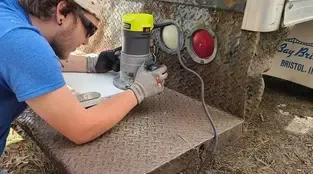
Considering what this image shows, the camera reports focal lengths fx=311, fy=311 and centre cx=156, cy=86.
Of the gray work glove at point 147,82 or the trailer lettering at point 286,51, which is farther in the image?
the trailer lettering at point 286,51

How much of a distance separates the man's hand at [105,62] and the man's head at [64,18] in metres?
0.47

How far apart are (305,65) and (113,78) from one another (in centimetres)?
154

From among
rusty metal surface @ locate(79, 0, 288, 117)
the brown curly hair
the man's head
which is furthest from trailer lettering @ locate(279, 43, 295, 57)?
the brown curly hair

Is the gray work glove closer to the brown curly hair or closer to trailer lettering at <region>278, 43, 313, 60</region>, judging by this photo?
the brown curly hair

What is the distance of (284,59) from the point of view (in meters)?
2.50

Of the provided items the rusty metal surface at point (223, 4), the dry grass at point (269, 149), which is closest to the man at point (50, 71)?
the rusty metal surface at point (223, 4)

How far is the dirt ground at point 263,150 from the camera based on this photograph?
67.4 inches

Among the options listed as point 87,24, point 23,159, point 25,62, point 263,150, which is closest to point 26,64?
point 25,62

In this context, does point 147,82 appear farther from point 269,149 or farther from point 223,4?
point 269,149

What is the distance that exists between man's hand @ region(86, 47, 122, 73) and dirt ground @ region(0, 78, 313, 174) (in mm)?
615

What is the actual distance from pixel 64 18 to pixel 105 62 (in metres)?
0.64

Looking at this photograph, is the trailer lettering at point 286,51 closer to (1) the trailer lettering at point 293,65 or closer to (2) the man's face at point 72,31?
(1) the trailer lettering at point 293,65

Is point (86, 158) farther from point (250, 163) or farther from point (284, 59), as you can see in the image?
point (284, 59)

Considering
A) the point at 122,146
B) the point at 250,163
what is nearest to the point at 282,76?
the point at 250,163
